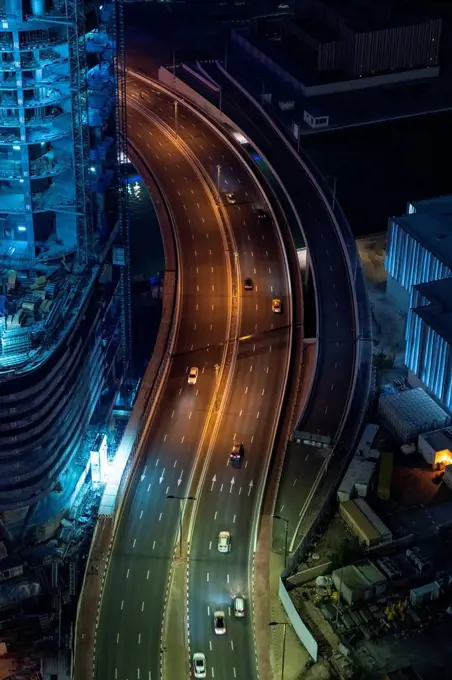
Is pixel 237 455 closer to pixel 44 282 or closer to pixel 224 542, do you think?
pixel 224 542

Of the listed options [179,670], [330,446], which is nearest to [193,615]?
[179,670]

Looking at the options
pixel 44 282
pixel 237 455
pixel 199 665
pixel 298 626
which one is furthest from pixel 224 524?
pixel 44 282

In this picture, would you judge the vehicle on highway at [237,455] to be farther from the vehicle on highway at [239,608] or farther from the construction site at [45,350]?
the vehicle on highway at [239,608]

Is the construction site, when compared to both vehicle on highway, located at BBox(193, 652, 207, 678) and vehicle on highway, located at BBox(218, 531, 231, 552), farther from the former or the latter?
vehicle on highway, located at BBox(218, 531, 231, 552)

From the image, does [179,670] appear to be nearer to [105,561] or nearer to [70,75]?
[105,561]

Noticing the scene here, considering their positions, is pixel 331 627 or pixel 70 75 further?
pixel 70 75

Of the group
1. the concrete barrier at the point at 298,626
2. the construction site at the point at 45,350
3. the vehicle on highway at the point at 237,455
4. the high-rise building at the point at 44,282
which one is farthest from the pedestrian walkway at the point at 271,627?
the high-rise building at the point at 44,282

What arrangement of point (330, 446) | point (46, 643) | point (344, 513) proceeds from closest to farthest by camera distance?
point (46, 643)
point (344, 513)
point (330, 446)
